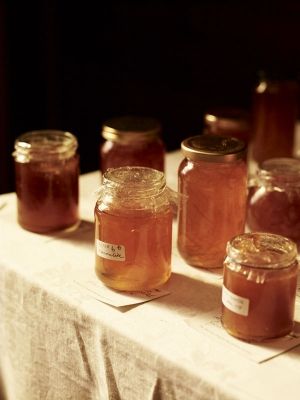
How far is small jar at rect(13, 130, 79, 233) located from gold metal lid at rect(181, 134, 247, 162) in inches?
10.6

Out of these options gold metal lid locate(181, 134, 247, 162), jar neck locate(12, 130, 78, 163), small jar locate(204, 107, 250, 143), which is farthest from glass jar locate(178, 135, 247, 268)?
small jar locate(204, 107, 250, 143)

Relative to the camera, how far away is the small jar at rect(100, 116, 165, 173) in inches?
56.4

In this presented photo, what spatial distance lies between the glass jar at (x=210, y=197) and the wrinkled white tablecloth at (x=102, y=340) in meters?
0.04

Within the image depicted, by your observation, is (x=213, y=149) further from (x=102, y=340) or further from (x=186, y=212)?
(x=102, y=340)

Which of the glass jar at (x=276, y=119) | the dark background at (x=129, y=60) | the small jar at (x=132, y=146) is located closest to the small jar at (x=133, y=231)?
the small jar at (x=132, y=146)

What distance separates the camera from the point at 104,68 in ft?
10.1

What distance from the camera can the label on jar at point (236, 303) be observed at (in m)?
0.99

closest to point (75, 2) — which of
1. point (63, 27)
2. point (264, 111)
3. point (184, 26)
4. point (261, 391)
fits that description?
point (63, 27)

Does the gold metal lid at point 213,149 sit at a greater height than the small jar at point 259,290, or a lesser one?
greater

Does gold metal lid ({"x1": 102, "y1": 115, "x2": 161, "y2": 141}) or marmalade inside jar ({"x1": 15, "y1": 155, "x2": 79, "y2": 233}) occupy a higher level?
gold metal lid ({"x1": 102, "y1": 115, "x2": 161, "y2": 141})

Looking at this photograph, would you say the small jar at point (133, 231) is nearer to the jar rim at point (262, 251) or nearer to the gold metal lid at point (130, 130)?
the jar rim at point (262, 251)

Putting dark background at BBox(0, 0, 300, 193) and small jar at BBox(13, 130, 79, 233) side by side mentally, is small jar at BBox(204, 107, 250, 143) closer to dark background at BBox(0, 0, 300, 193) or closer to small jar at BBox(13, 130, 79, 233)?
small jar at BBox(13, 130, 79, 233)

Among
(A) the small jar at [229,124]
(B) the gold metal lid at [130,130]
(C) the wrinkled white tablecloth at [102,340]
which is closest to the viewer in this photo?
(C) the wrinkled white tablecloth at [102,340]

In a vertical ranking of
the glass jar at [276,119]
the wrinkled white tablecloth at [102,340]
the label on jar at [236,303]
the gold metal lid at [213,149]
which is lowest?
the wrinkled white tablecloth at [102,340]
